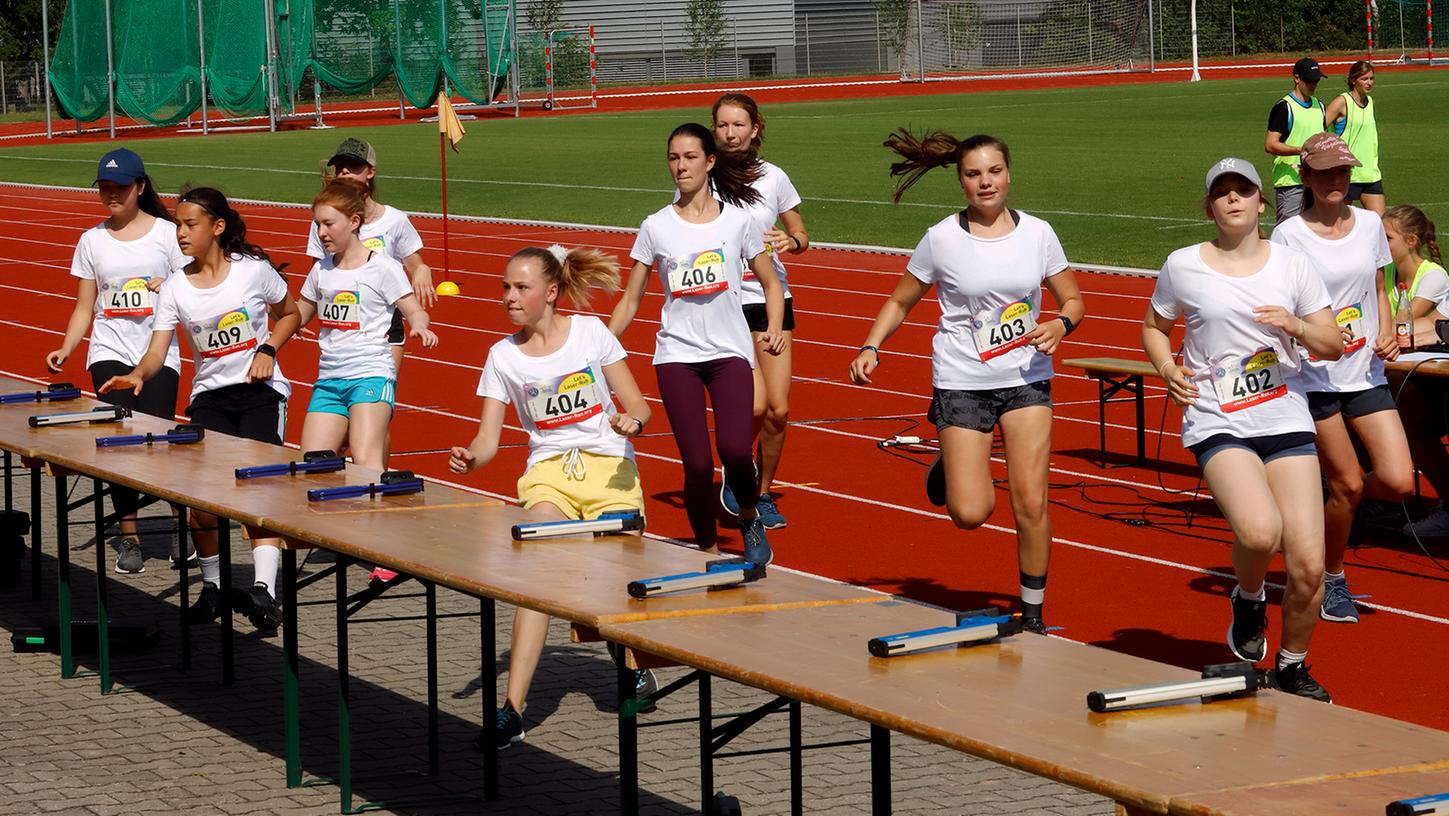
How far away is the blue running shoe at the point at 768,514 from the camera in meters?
10.2

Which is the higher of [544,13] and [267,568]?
[544,13]

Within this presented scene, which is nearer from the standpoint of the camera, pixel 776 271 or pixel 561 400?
pixel 561 400

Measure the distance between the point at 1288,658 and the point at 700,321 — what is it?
9.71ft

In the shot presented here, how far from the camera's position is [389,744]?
706 cm

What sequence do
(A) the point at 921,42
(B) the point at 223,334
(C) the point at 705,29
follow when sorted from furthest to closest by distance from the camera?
(C) the point at 705,29
(A) the point at 921,42
(B) the point at 223,334

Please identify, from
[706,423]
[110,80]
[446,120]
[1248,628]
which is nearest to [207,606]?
[706,423]

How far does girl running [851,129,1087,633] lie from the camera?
7.61m

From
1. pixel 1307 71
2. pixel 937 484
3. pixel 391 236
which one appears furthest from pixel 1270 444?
pixel 1307 71

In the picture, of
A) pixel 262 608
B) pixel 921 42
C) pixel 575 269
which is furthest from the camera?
pixel 921 42

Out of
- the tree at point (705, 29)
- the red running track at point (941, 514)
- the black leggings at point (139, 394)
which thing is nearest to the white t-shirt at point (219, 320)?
the black leggings at point (139, 394)

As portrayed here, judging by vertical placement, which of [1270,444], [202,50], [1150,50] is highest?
[1150,50]

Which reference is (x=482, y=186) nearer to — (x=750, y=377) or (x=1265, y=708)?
(x=750, y=377)

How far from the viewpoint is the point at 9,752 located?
699cm

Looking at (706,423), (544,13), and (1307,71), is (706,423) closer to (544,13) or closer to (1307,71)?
(1307,71)
